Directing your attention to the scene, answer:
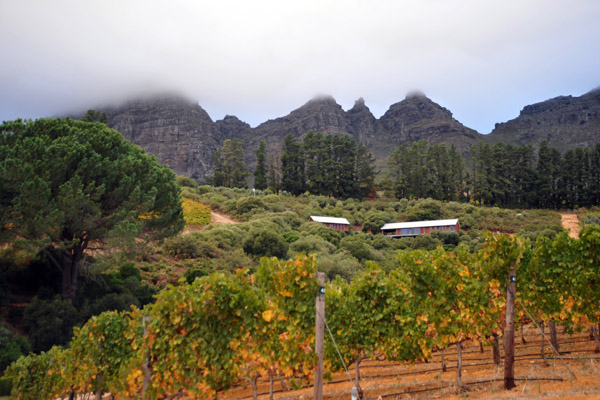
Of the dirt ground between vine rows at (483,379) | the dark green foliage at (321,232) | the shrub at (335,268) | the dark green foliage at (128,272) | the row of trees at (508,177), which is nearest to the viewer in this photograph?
the dirt ground between vine rows at (483,379)

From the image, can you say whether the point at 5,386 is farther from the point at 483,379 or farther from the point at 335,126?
the point at 335,126

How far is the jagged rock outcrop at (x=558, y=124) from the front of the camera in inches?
4080

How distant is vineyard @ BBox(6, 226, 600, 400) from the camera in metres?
6.49

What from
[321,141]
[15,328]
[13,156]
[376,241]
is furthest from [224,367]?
[321,141]

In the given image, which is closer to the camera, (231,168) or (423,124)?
(231,168)

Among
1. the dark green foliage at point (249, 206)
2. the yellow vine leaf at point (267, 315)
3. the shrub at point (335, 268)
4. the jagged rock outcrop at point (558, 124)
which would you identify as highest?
the jagged rock outcrop at point (558, 124)

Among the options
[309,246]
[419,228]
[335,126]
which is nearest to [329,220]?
[419,228]

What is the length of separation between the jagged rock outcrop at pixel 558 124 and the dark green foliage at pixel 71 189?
11336 cm

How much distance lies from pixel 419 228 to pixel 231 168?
36621mm

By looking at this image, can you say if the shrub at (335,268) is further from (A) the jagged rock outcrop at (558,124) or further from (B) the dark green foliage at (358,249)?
(A) the jagged rock outcrop at (558,124)

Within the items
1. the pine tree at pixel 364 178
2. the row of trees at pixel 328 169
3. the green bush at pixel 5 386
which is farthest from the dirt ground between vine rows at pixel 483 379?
the pine tree at pixel 364 178

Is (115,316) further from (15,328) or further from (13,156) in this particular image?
(13,156)

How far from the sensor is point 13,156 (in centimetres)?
1447

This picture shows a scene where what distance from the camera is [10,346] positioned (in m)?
12.2
